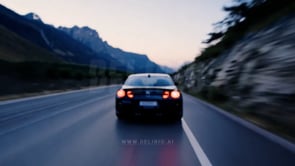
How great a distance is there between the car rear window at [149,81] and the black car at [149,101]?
9cm

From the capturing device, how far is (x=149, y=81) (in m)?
9.83

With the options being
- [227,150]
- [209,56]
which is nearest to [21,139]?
[227,150]

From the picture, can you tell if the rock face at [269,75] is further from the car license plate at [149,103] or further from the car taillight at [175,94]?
the car license plate at [149,103]

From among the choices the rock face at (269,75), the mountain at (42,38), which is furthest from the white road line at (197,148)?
the mountain at (42,38)

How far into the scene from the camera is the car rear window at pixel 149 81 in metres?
9.69

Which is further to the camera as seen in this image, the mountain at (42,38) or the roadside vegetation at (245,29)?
the mountain at (42,38)

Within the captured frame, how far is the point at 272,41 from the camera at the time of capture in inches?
516

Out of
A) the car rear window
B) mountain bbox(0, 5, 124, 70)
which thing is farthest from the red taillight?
mountain bbox(0, 5, 124, 70)

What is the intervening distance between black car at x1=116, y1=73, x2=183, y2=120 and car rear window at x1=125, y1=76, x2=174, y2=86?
3.4 inches

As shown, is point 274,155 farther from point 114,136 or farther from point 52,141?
point 52,141

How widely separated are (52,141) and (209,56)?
2708 cm

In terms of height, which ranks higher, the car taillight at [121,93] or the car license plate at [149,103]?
the car taillight at [121,93]

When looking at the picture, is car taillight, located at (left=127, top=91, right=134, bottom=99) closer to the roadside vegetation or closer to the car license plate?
the car license plate

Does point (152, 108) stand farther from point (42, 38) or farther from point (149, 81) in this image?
point (42, 38)
